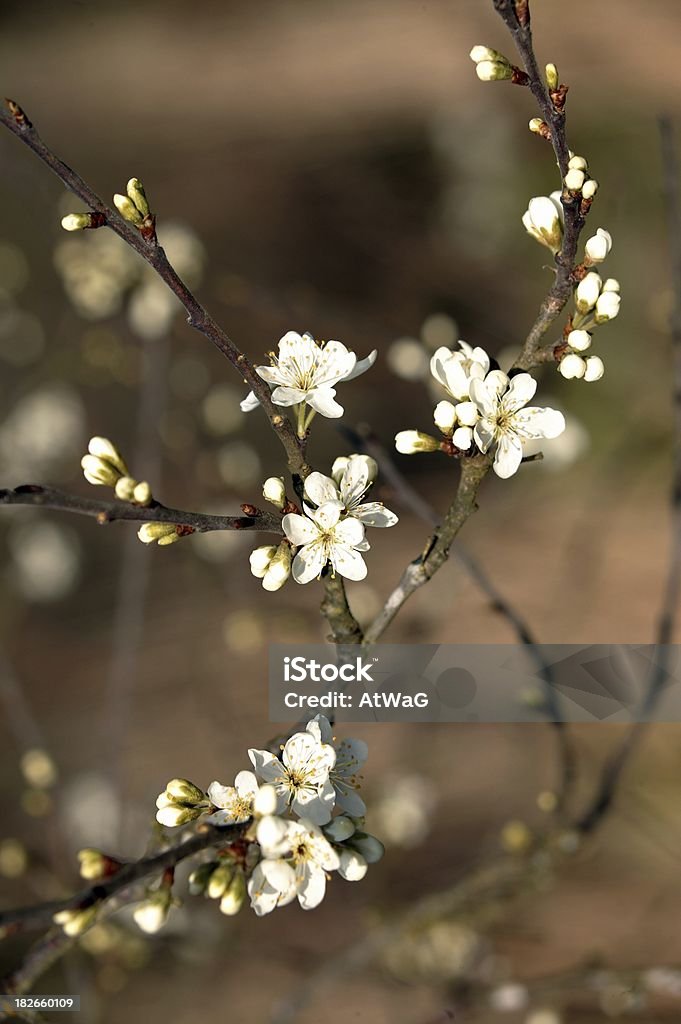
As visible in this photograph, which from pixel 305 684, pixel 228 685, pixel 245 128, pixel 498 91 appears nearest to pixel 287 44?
pixel 245 128

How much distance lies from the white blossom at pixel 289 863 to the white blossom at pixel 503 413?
648mm

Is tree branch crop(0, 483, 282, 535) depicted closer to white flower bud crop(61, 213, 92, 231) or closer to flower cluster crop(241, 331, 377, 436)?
flower cluster crop(241, 331, 377, 436)

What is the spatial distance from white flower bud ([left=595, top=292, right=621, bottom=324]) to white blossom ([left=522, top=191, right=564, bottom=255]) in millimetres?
115

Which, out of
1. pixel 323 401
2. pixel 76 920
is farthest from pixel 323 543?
pixel 76 920

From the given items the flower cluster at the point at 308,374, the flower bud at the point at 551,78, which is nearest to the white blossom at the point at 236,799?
the flower cluster at the point at 308,374

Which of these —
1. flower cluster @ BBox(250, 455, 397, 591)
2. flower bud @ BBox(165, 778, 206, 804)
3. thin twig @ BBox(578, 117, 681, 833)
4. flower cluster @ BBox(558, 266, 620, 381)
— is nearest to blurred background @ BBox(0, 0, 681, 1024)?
thin twig @ BBox(578, 117, 681, 833)

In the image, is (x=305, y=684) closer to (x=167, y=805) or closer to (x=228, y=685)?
(x=167, y=805)

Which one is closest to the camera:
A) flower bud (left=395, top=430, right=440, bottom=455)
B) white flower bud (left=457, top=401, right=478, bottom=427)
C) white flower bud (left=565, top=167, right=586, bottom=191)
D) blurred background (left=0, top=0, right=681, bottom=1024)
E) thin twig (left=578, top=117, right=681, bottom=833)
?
white flower bud (left=565, top=167, right=586, bottom=191)

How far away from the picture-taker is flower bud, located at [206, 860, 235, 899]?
1.19 meters

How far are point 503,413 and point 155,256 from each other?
638 millimetres

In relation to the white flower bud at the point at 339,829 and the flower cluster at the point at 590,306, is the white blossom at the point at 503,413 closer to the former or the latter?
the flower cluster at the point at 590,306

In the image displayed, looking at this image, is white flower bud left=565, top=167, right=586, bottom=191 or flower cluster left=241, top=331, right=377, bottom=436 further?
flower cluster left=241, top=331, right=377, bottom=436

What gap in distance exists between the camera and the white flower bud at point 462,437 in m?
1.26

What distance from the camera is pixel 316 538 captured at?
1.28 meters
